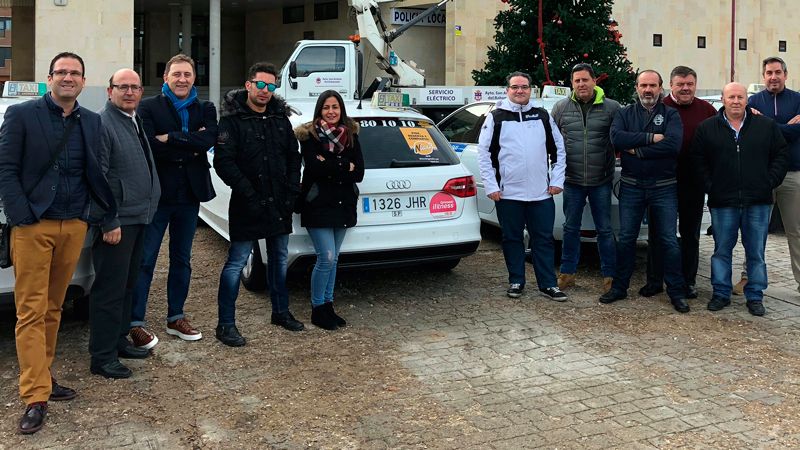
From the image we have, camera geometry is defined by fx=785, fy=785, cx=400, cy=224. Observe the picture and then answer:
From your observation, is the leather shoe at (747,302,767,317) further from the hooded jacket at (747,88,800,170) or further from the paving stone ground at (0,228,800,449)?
the hooded jacket at (747,88,800,170)

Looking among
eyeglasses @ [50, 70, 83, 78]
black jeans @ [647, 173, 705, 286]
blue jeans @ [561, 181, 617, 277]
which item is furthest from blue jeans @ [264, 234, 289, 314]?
black jeans @ [647, 173, 705, 286]

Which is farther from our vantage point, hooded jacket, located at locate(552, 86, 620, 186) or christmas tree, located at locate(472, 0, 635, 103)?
christmas tree, located at locate(472, 0, 635, 103)

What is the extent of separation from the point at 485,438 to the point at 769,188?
139 inches

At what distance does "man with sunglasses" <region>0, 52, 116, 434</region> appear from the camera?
390 cm

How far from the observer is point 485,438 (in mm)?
3904

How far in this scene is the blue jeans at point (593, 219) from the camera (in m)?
6.48

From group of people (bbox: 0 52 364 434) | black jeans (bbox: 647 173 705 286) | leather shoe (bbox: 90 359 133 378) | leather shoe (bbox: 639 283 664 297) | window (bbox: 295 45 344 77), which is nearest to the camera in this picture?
group of people (bbox: 0 52 364 434)

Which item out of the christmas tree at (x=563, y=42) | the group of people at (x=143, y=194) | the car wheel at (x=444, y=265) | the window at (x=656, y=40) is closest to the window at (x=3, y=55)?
the window at (x=656, y=40)

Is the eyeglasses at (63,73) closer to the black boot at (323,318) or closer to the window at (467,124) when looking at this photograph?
Answer: the black boot at (323,318)

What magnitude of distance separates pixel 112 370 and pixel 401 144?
2.79m

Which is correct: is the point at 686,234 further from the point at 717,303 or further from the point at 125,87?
the point at 125,87

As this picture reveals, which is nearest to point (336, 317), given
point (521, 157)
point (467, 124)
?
point (521, 157)

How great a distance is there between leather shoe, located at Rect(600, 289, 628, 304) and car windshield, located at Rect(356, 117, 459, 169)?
1646 millimetres

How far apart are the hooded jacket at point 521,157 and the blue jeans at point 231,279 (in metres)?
2.13
